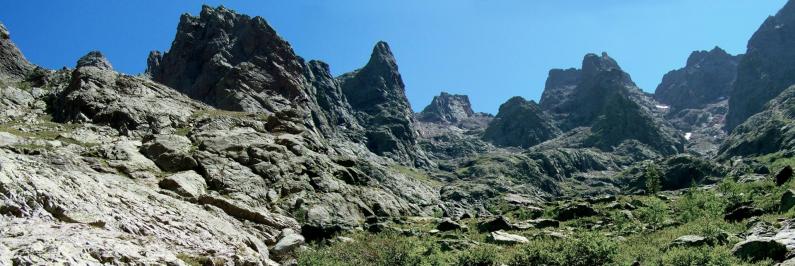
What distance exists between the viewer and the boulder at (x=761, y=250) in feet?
126

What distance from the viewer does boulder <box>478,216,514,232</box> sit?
73.6 m

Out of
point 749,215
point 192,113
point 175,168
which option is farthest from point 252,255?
point 192,113

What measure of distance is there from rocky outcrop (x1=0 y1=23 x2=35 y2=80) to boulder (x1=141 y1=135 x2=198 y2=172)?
6346cm

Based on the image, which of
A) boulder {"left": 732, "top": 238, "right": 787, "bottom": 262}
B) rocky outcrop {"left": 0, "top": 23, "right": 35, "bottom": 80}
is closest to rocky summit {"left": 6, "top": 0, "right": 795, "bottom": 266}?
boulder {"left": 732, "top": 238, "right": 787, "bottom": 262}

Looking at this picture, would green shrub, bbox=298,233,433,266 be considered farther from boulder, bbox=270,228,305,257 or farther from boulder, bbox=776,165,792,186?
boulder, bbox=776,165,792,186

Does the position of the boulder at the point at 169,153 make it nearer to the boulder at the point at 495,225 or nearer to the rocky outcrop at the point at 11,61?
the boulder at the point at 495,225

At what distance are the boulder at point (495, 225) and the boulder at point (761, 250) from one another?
3541 centimetres

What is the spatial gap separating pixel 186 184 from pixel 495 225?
39651 millimetres

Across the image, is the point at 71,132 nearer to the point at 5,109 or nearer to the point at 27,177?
the point at 5,109

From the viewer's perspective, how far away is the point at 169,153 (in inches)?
2864

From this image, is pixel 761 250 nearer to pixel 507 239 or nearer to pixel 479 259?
pixel 479 259

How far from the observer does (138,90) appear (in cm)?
10862

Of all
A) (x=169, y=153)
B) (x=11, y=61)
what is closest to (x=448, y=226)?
(x=169, y=153)

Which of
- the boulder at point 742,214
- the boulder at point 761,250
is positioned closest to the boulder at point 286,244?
the boulder at point 761,250
